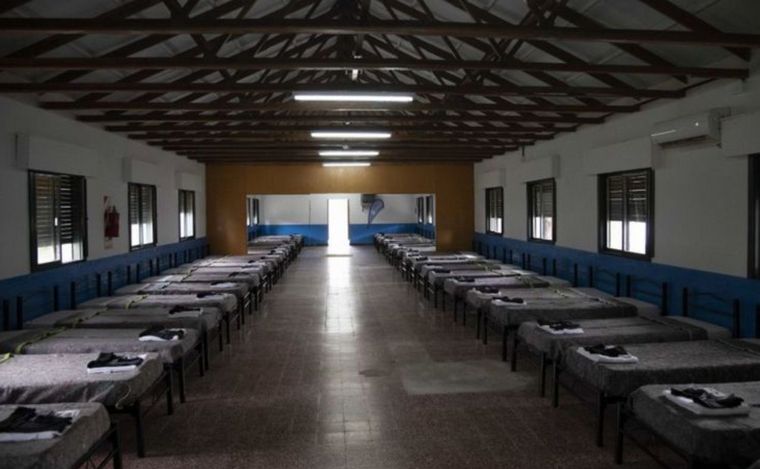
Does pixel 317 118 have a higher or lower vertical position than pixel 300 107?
higher

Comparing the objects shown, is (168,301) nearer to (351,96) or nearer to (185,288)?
(185,288)

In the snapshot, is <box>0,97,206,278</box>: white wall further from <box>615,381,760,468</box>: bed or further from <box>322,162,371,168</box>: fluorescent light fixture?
<box>615,381,760,468</box>: bed

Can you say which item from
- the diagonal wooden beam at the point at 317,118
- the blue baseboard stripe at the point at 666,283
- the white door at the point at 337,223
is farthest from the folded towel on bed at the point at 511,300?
the white door at the point at 337,223

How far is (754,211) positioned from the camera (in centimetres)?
499

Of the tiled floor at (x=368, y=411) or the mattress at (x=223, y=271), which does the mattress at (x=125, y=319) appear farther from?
the mattress at (x=223, y=271)

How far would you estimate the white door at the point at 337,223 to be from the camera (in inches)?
907

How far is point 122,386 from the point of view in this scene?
3.64 meters

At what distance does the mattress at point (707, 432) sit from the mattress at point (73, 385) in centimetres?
313

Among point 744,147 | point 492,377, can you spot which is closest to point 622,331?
point 492,377

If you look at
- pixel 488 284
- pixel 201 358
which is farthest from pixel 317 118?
pixel 201 358

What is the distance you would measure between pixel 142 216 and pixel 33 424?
7050 millimetres

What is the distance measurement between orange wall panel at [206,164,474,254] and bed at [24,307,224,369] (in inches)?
271

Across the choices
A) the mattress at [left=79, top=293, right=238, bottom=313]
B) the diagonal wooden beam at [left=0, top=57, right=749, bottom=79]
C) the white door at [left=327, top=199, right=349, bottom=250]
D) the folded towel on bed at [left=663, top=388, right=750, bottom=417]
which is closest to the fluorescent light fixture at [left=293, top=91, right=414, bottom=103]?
the diagonal wooden beam at [left=0, top=57, right=749, bottom=79]

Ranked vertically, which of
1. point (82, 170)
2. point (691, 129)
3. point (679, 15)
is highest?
point (679, 15)
